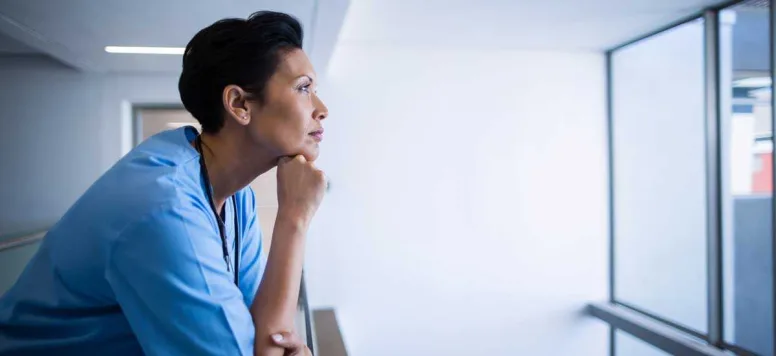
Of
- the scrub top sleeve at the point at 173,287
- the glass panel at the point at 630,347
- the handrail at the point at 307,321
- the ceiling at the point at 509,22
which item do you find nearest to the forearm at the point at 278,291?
the scrub top sleeve at the point at 173,287

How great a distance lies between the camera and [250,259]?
124cm

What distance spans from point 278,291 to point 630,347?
3.98 meters

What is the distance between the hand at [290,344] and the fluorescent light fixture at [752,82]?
3.27 meters

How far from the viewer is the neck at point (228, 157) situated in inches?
41.7

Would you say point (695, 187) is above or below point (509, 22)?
below

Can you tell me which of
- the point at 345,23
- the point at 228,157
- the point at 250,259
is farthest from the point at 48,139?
the point at 228,157

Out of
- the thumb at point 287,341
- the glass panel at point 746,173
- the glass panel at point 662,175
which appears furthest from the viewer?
the glass panel at point 662,175

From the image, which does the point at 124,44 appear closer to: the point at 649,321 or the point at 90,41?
the point at 90,41

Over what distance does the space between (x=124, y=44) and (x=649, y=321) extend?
11.5 ft

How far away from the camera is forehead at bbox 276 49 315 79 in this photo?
107cm

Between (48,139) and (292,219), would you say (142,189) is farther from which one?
(48,139)

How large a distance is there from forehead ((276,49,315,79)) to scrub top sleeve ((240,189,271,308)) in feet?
1.07

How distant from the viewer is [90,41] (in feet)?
9.05

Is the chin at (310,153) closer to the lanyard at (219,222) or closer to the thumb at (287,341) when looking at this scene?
the lanyard at (219,222)
